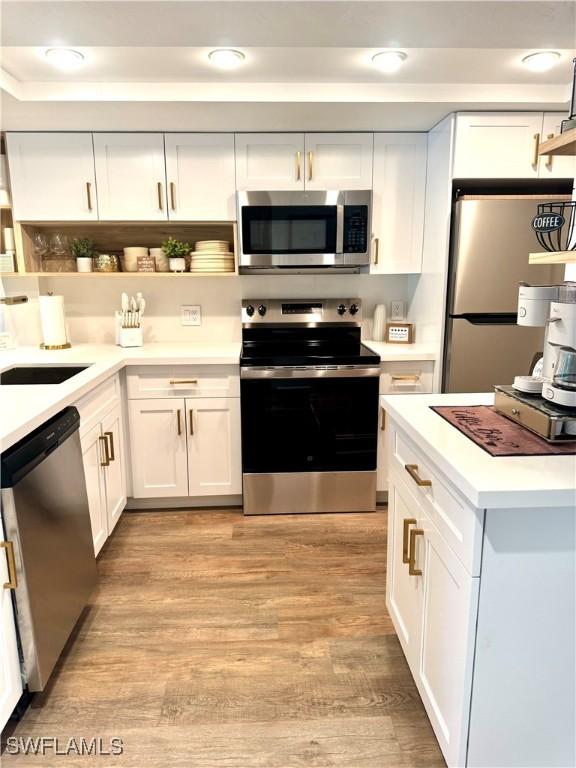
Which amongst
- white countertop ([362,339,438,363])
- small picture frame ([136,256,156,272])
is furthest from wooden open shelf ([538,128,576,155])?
small picture frame ([136,256,156,272])

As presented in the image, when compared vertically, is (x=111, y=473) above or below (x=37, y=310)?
below

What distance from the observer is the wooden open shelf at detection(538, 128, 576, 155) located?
4.27ft

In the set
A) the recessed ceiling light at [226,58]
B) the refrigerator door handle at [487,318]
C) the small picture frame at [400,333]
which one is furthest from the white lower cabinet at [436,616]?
the recessed ceiling light at [226,58]

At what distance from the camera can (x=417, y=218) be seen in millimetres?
2988

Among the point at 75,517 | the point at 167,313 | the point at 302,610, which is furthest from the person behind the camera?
the point at 167,313

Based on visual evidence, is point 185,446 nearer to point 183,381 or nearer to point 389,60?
point 183,381

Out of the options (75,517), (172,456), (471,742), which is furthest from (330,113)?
(471,742)

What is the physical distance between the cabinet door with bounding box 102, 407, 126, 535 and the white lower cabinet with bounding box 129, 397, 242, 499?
13cm

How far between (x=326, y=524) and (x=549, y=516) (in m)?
1.85

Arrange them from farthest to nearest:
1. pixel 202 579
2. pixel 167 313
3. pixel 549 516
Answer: pixel 167 313 → pixel 202 579 → pixel 549 516

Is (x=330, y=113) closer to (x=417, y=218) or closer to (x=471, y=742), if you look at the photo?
(x=417, y=218)

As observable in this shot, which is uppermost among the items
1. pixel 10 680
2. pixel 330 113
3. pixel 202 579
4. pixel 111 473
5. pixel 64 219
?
pixel 330 113

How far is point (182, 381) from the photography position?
2818 mm

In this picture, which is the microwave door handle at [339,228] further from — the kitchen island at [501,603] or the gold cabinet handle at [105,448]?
the kitchen island at [501,603]
